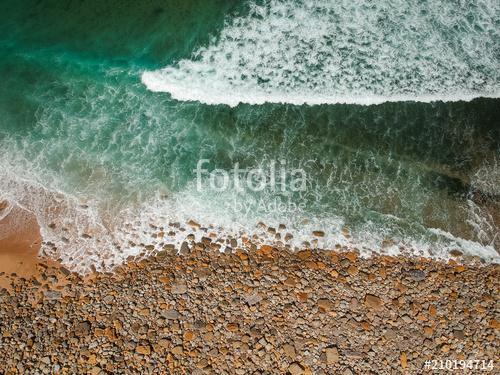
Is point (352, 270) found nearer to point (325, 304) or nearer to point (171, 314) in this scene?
point (325, 304)

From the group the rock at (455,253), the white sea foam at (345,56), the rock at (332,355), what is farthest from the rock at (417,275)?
the white sea foam at (345,56)

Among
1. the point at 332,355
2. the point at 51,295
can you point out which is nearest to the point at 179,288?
the point at 51,295

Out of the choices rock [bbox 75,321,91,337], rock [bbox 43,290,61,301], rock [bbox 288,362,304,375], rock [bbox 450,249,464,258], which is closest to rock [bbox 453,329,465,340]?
rock [bbox 450,249,464,258]

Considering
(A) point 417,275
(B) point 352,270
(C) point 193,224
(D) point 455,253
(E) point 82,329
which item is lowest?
(E) point 82,329

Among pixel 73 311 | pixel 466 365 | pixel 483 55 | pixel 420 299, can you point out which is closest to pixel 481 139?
pixel 483 55

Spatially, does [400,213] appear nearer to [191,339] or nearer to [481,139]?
[481,139]

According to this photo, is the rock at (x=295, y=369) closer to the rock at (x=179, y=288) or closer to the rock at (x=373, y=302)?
the rock at (x=373, y=302)
